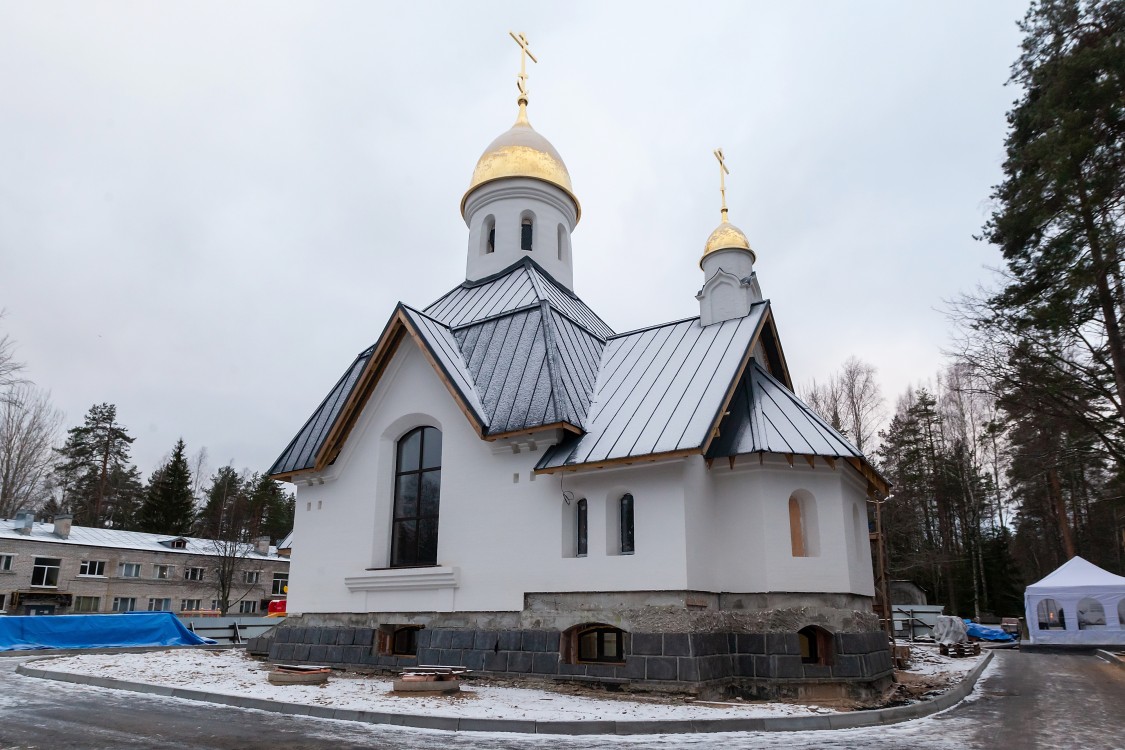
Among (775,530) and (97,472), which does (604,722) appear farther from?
(97,472)

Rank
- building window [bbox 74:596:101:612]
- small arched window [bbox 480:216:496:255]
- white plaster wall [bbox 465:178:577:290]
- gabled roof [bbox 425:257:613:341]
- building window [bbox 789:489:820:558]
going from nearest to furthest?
1. building window [bbox 789:489:820:558]
2. gabled roof [bbox 425:257:613:341]
3. white plaster wall [bbox 465:178:577:290]
4. small arched window [bbox 480:216:496:255]
5. building window [bbox 74:596:101:612]

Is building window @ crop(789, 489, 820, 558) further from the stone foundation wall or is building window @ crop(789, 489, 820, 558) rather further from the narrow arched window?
the stone foundation wall

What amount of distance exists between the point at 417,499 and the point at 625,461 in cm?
532

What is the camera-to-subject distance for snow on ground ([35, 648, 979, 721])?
9773 mm

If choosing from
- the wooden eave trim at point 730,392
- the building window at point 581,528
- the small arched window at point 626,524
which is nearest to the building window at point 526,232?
the wooden eave trim at point 730,392

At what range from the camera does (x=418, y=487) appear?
15766 millimetres

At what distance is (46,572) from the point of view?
37.4 m

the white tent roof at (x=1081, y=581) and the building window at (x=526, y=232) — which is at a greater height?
the building window at (x=526, y=232)

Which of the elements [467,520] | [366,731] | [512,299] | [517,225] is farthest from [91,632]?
[517,225]

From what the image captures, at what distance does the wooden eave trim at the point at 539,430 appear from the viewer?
43.6ft

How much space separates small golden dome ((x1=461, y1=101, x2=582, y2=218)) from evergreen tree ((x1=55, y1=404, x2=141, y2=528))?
152 ft

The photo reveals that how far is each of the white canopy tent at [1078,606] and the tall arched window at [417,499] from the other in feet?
75.1

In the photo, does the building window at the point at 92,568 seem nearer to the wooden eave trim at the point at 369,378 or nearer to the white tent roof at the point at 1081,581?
the wooden eave trim at the point at 369,378

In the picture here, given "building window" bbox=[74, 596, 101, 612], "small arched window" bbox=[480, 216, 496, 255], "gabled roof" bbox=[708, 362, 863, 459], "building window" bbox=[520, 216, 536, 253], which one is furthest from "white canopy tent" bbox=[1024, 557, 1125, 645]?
"building window" bbox=[74, 596, 101, 612]
